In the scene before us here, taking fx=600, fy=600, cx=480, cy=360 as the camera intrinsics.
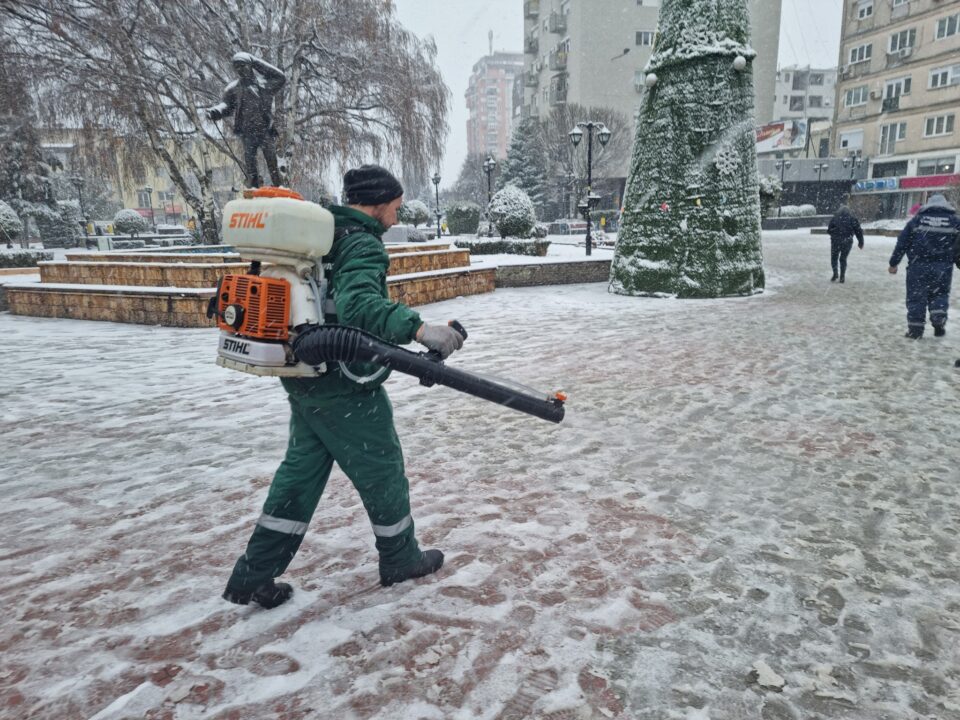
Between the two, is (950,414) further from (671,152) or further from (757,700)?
(671,152)

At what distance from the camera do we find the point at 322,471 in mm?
2330

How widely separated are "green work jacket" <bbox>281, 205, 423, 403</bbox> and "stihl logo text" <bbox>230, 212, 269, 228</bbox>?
0.88 ft

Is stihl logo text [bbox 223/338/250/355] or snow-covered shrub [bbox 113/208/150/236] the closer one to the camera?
stihl logo text [bbox 223/338/250/355]

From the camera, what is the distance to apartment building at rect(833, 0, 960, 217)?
118 feet

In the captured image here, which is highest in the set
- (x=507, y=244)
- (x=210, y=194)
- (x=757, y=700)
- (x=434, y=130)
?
(x=434, y=130)

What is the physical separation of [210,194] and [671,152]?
13.4 metres

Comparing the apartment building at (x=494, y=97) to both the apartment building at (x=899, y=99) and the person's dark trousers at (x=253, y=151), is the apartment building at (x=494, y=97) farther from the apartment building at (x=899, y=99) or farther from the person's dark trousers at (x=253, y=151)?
the person's dark trousers at (x=253, y=151)

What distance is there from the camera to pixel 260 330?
2004mm

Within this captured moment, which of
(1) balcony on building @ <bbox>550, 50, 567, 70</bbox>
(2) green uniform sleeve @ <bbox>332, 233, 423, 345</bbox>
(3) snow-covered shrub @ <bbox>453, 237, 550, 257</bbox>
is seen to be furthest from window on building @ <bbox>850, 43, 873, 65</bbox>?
(2) green uniform sleeve @ <bbox>332, 233, 423, 345</bbox>

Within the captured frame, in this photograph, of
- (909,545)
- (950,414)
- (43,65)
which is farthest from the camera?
(43,65)

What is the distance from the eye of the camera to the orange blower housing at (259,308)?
2.00 metres

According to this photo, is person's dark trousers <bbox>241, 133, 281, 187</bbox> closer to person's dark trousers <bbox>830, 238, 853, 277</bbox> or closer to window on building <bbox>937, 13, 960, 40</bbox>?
person's dark trousers <bbox>830, 238, 853, 277</bbox>

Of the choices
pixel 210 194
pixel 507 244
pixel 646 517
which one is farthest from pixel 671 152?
pixel 210 194

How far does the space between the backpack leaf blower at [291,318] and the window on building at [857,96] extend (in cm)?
5074
